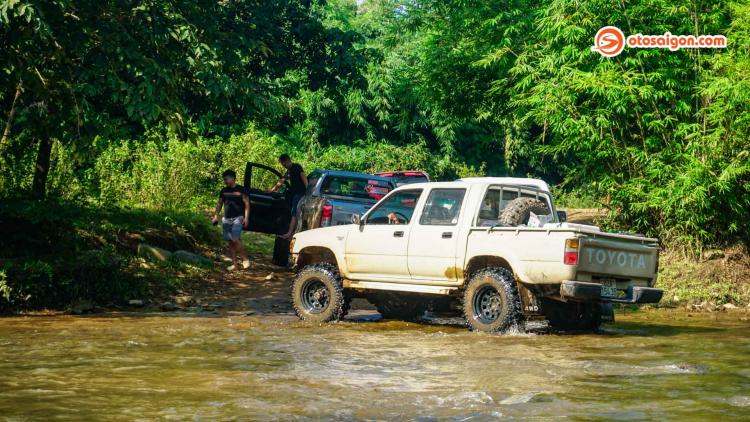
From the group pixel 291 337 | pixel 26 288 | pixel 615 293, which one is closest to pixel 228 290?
pixel 26 288

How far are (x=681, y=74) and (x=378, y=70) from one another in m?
24.7

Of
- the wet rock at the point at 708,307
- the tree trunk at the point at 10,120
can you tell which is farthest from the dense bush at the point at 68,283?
the wet rock at the point at 708,307

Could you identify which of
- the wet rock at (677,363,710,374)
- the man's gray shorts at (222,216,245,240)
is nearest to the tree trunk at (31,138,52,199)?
the man's gray shorts at (222,216,245,240)

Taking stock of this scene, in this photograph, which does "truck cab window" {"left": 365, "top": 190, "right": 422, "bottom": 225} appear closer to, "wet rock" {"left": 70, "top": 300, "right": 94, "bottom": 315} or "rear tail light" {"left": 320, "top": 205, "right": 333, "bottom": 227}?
"rear tail light" {"left": 320, "top": 205, "right": 333, "bottom": 227}

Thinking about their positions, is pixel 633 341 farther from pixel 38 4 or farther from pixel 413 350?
pixel 38 4

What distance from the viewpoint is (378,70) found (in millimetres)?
38938

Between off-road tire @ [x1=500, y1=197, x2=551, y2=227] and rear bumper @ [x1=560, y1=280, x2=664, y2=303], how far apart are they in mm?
1216

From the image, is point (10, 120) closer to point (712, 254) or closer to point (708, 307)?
point (708, 307)

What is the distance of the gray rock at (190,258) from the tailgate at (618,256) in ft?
26.6

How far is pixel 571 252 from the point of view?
949cm

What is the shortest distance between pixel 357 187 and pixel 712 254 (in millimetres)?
6442

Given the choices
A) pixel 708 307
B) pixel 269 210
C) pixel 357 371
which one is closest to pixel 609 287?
pixel 357 371

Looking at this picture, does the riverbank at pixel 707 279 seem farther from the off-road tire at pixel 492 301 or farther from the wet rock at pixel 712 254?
the off-road tire at pixel 492 301

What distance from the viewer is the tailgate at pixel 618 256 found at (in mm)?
9602
